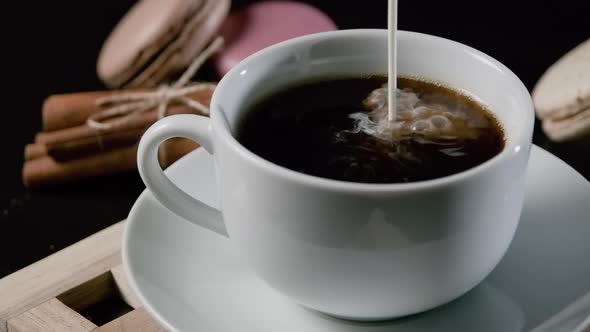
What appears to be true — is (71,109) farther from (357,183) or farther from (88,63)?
(357,183)

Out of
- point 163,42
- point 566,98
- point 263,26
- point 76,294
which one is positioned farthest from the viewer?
point 263,26

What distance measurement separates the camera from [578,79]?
135 cm

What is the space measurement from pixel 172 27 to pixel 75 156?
278mm

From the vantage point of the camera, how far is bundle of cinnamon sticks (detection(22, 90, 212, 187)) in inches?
53.7

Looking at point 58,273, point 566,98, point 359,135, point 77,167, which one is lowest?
point 77,167

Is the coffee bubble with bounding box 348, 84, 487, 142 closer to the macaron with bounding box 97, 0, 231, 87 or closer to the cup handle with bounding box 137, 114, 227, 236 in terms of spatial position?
the cup handle with bounding box 137, 114, 227, 236

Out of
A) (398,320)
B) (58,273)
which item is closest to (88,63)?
(58,273)

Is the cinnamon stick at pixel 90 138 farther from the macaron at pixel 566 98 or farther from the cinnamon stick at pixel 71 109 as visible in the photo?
the macaron at pixel 566 98

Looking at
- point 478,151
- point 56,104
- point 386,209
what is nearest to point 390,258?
point 386,209

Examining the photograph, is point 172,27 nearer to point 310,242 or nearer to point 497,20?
point 497,20

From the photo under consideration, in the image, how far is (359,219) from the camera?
663 mm

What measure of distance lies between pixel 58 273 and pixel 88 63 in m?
0.85

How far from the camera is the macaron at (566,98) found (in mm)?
1342

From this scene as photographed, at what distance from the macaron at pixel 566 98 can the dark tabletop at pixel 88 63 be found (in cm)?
3
